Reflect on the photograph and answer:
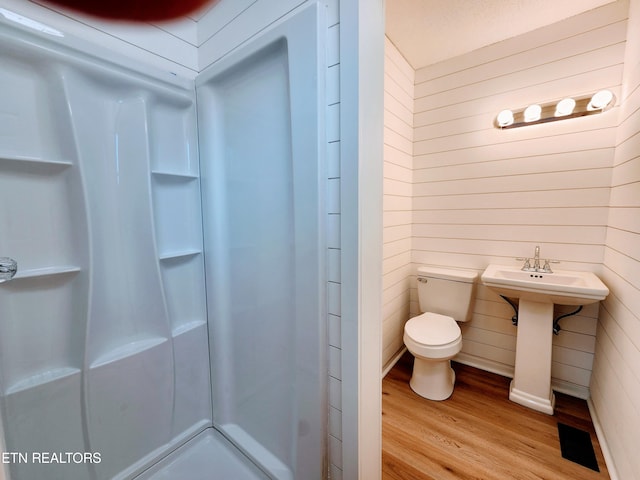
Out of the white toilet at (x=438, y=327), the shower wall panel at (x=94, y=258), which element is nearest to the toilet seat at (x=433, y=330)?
the white toilet at (x=438, y=327)

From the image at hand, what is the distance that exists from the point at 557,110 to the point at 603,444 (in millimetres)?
1957

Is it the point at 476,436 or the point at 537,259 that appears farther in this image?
the point at 537,259

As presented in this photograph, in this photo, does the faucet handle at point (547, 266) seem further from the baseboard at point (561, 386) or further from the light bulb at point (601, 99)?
the light bulb at point (601, 99)

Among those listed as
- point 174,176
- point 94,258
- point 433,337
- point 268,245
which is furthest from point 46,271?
point 433,337

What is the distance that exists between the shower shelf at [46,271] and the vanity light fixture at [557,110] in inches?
101

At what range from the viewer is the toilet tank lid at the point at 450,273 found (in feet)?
6.51

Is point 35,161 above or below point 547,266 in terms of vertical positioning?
above

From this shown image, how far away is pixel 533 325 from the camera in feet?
5.54

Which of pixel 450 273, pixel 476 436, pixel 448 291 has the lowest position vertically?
pixel 476 436

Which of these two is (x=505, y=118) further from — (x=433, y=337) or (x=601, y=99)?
(x=433, y=337)

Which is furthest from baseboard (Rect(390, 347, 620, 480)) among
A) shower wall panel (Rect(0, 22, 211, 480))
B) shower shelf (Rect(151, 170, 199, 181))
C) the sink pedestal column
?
shower shelf (Rect(151, 170, 199, 181))

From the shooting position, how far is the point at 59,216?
95cm

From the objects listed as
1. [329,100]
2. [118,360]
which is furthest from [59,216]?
[329,100]

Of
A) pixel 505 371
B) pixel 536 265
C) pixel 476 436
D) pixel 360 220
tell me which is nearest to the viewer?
pixel 360 220
